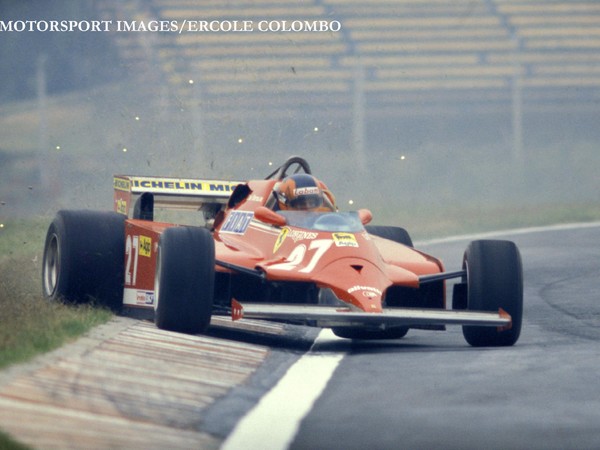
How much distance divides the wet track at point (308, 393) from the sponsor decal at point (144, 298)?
2.04 ft

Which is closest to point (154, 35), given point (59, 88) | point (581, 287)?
point (59, 88)

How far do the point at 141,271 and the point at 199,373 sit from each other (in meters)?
3.70

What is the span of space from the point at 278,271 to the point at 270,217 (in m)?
1.00

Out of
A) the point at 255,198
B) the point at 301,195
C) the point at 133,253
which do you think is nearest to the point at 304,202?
the point at 301,195

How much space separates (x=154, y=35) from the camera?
2945 cm

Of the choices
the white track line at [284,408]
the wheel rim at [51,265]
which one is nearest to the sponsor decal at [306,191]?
the wheel rim at [51,265]

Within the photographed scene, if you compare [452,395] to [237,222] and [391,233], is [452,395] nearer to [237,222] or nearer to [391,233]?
[237,222]

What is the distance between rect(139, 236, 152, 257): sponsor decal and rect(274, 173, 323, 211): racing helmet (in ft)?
3.58

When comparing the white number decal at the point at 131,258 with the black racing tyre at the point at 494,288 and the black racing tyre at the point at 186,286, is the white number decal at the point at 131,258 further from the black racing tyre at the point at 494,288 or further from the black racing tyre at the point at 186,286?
the black racing tyre at the point at 494,288

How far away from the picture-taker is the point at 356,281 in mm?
10727

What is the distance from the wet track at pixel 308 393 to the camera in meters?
6.61

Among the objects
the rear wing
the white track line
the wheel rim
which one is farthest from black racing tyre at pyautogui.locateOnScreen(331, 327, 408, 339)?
the wheel rim

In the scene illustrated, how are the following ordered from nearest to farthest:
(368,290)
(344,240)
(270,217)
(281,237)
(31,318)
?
1. (31,318)
2. (368,290)
3. (344,240)
4. (281,237)
5. (270,217)

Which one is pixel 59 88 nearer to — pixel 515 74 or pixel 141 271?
pixel 515 74
